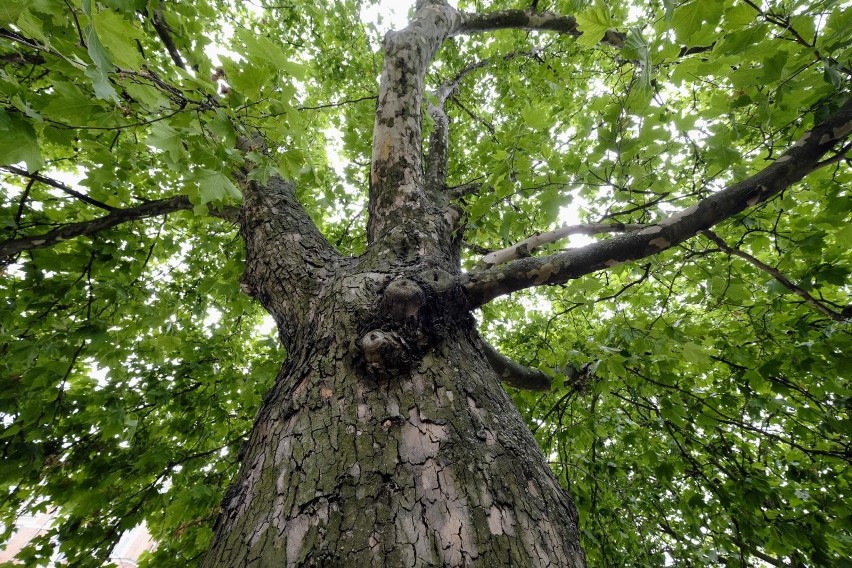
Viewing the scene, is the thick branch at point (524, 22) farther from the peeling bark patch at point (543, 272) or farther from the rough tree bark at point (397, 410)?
the peeling bark patch at point (543, 272)

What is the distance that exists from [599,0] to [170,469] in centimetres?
401

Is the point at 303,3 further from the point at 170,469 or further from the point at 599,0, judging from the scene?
the point at 170,469

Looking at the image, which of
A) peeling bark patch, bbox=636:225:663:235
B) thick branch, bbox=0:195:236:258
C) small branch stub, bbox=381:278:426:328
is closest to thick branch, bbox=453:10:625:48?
thick branch, bbox=0:195:236:258

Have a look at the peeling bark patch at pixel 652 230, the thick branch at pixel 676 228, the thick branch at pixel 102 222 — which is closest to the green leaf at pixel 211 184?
the thick branch at pixel 676 228

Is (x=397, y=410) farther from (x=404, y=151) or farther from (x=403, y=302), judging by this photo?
(x=404, y=151)

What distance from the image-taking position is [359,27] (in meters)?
4.84

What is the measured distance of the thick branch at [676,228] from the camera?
1418 mm

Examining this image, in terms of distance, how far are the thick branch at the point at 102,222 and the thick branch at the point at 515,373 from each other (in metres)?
2.16

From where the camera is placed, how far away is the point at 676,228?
5.08 feet

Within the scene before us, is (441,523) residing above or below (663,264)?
below

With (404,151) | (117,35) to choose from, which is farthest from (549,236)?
(117,35)

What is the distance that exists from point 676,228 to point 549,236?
709mm

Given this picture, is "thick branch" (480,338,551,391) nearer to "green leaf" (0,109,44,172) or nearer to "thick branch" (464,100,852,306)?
"thick branch" (464,100,852,306)

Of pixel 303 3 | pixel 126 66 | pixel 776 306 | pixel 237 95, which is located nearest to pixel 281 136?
pixel 237 95
